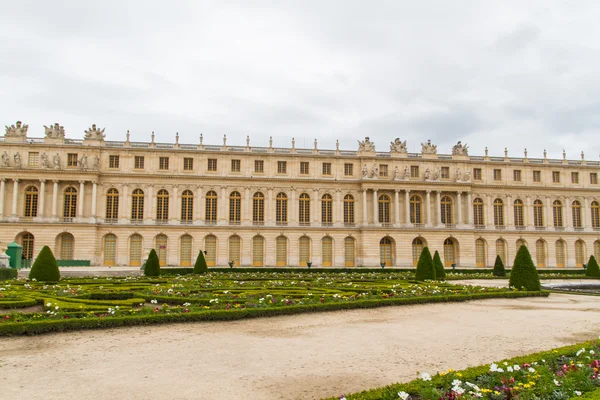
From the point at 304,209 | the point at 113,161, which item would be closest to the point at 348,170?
the point at 304,209

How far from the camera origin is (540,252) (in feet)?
170

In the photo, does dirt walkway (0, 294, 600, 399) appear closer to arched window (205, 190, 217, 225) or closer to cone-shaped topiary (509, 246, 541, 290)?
cone-shaped topiary (509, 246, 541, 290)

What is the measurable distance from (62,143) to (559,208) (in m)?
52.5

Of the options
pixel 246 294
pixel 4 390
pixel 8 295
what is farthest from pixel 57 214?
pixel 4 390

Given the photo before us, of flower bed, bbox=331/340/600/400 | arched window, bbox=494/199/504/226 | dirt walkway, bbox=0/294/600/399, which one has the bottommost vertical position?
dirt walkway, bbox=0/294/600/399

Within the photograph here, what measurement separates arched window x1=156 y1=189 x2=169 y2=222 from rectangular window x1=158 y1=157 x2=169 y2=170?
2.33 meters

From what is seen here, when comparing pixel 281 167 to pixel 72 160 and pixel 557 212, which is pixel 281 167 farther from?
pixel 557 212

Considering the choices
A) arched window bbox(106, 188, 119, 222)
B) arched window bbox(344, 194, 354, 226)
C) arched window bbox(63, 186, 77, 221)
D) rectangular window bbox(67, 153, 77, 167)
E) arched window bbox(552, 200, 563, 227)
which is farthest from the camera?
arched window bbox(552, 200, 563, 227)

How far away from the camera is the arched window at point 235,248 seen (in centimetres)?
4734

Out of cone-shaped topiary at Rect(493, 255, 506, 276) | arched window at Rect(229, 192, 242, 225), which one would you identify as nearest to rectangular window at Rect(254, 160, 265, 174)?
arched window at Rect(229, 192, 242, 225)

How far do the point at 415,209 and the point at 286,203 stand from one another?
13.7 m

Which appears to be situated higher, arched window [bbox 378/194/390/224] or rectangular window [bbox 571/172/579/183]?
rectangular window [bbox 571/172/579/183]

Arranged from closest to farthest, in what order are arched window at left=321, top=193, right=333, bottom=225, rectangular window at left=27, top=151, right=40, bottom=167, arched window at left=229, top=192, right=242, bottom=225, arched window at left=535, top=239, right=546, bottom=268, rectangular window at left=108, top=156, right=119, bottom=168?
rectangular window at left=27, top=151, right=40, bottom=167 → rectangular window at left=108, top=156, right=119, bottom=168 → arched window at left=229, top=192, right=242, bottom=225 → arched window at left=321, top=193, right=333, bottom=225 → arched window at left=535, top=239, right=546, bottom=268

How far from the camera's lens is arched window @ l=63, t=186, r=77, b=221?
45219 millimetres
